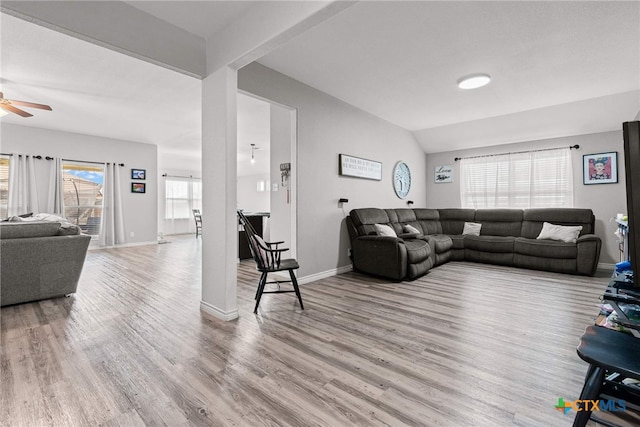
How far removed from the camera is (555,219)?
4.94 m

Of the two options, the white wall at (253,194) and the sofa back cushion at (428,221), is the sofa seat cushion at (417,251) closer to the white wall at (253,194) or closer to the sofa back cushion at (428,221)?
the sofa back cushion at (428,221)

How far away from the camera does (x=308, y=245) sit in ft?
12.6

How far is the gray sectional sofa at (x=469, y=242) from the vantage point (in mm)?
3975

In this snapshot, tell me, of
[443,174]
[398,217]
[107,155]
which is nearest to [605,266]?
[443,174]

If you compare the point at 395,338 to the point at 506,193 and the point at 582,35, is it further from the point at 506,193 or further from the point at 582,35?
the point at 506,193

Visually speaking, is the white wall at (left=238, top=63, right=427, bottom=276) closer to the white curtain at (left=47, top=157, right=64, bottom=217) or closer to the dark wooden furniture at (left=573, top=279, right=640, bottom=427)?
the dark wooden furniture at (left=573, top=279, right=640, bottom=427)

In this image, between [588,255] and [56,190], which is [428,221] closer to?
[588,255]

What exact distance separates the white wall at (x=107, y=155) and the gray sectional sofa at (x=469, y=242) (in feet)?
18.8

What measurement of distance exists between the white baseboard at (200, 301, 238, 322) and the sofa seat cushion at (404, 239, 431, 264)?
7.74 feet

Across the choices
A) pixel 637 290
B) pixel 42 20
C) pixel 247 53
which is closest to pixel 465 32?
pixel 247 53

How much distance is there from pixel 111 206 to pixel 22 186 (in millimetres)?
1526

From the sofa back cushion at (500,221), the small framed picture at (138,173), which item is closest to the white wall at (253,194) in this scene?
the small framed picture at (138,173)

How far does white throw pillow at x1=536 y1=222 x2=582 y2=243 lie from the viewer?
177 inches

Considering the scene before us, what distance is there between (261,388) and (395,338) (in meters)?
1.07
